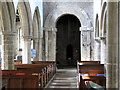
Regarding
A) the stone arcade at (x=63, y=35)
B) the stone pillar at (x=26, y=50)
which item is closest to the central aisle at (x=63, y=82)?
the stone arcade at (x=63, y=35)

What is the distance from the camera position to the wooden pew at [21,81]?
21.7 feet

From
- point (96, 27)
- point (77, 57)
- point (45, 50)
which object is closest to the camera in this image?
point (96, 27)

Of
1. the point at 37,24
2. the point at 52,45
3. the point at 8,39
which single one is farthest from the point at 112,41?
the point at 52,45

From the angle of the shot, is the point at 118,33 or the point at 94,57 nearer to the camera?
the point at 118,33

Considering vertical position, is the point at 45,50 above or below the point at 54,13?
below

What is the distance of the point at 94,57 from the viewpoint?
55.4 ft

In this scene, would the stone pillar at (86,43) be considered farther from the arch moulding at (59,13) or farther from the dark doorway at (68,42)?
the dark doorway at (68,42)

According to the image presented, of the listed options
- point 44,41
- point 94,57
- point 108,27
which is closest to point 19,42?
point 44,41

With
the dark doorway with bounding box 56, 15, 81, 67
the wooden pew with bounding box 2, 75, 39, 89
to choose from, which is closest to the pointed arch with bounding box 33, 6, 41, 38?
the dark doorway with bounding box 56, 15, 81, 67

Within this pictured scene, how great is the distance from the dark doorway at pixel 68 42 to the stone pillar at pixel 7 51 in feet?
40.7

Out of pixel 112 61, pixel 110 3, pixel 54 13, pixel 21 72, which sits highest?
pixel 54 13

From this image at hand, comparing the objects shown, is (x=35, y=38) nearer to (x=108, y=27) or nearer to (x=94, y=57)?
(x=94, y=57)

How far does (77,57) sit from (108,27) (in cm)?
1762

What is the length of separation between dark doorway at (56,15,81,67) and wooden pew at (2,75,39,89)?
51.1 feet
